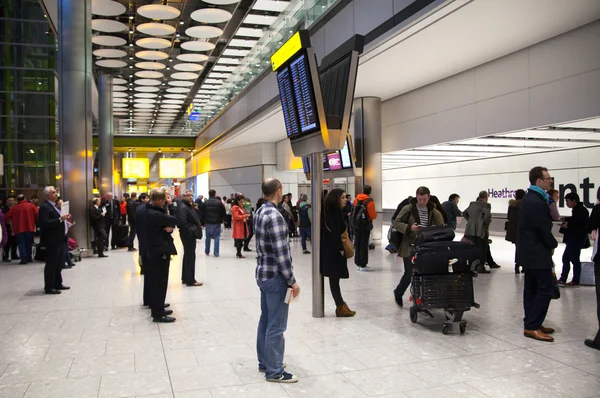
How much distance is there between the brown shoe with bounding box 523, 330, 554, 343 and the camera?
17.7ft

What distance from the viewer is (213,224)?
1317cm

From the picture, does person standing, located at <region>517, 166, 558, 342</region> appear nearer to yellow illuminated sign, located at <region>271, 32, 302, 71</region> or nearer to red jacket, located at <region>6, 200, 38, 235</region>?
yellow illuminated sign, located at <region>271, 32, 302, 71</region>

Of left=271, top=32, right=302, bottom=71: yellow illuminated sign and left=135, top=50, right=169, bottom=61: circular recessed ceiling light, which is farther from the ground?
left=135, top=50, right=169, bottom=61: circular recessed ceiling light

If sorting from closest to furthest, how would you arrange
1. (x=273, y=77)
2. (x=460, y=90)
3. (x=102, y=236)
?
1. (x=460, y=90)
2. (x=102, y=236)
3. (x=273, y=77)

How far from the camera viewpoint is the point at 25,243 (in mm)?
12695

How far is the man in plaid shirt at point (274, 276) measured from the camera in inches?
161

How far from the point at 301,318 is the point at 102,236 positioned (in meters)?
8.87

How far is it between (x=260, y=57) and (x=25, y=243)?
10265mm

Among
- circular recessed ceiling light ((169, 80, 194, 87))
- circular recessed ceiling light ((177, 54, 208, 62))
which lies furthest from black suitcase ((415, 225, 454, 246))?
circular recessed ceiling light ((169, 80, 194, 87))

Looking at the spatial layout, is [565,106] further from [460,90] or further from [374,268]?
[374,268]

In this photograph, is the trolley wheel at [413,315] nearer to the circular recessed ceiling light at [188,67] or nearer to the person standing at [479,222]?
the person standing at [479,222]

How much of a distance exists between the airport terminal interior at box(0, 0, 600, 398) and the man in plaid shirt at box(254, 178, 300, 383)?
0.7 inches

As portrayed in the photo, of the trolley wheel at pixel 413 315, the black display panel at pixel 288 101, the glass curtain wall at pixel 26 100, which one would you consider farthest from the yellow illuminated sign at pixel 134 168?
the trolley wheel at pixel 413 315

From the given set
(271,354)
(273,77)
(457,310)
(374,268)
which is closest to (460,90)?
(374,268)
